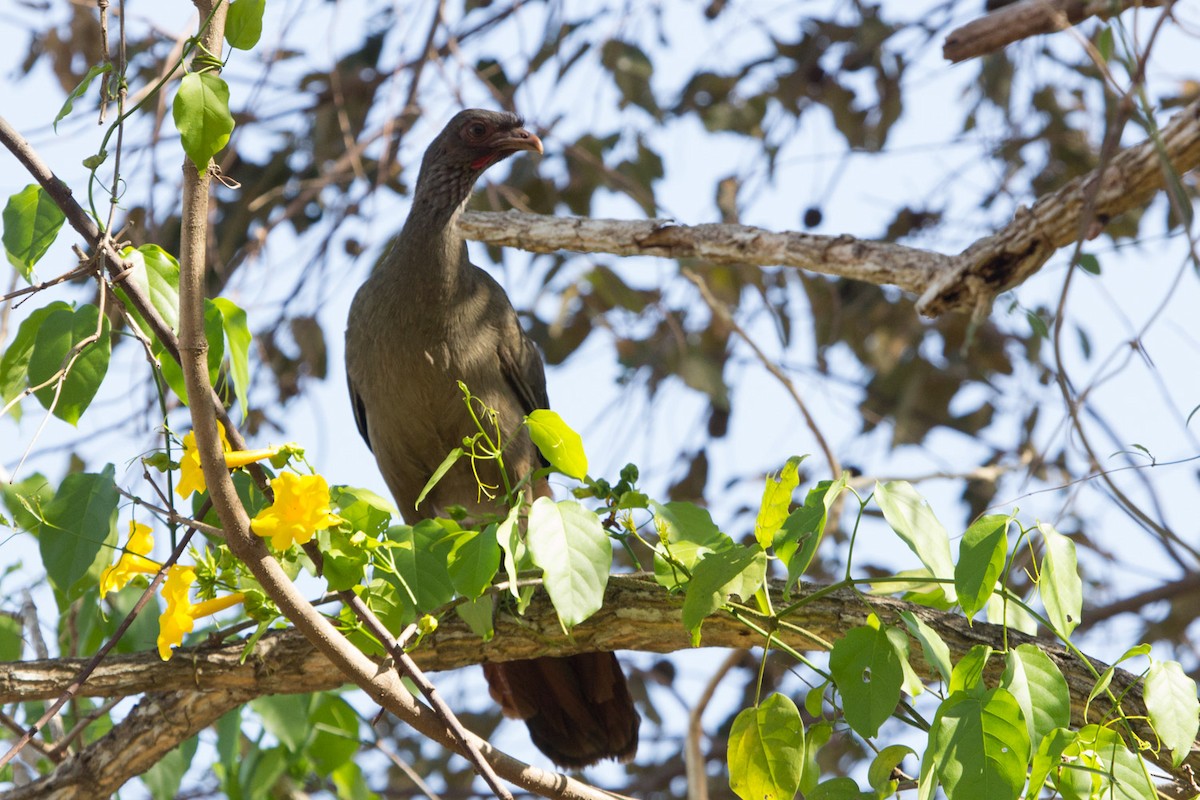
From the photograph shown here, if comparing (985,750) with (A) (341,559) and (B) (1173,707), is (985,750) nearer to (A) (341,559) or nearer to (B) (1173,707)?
(B) (1173,707)

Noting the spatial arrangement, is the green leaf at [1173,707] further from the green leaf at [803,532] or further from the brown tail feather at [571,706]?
the brown tail feather at [571,706]

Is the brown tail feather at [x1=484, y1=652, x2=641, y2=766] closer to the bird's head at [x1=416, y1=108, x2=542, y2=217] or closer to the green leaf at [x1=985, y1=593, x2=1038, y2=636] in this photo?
the green leaf at [x1=985, y1=593, x2=1038, y2=636]

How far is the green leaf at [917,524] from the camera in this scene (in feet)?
7.38

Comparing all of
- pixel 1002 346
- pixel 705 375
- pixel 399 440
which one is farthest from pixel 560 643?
pixel 1002 346

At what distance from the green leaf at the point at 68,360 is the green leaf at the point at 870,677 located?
159cm

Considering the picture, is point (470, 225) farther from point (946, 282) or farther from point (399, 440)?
point (946, 282)

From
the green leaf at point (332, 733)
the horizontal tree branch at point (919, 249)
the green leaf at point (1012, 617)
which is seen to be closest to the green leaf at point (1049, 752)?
the green leaf at point (1012, 617)

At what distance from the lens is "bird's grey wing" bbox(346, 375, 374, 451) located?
16.4 feet

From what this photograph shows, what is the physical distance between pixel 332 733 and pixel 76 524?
1.67 metres

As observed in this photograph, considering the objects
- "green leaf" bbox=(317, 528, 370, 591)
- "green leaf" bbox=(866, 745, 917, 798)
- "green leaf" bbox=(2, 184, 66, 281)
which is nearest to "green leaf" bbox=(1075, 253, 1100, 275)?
"green leaf" bbox=(866, 745, 917, 798)

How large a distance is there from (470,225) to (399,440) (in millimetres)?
869

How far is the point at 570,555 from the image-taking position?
222cm

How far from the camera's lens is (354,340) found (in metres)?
4.58

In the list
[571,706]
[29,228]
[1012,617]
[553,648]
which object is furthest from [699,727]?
[29,228]
